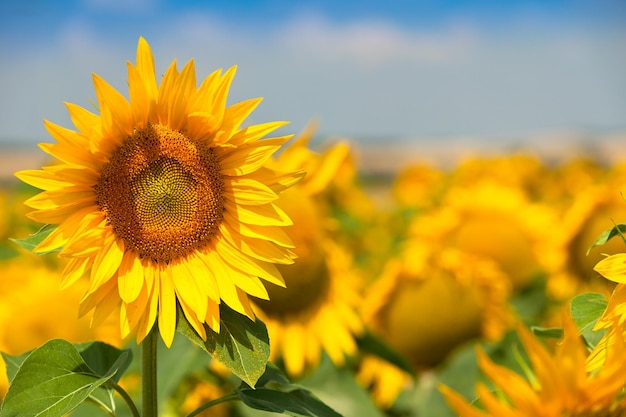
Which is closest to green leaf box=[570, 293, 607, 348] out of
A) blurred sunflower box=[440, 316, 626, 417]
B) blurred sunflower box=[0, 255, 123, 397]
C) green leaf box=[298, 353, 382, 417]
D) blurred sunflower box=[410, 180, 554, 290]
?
blurred sunflower box=[440, 316, 626, 417]

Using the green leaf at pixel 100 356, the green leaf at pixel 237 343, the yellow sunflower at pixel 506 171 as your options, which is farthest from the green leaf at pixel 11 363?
the yellow sunflower at pixel 506 171

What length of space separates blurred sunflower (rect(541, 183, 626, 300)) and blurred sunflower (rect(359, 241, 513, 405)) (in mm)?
429

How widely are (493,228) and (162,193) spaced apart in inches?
121

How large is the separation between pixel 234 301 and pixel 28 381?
331mm

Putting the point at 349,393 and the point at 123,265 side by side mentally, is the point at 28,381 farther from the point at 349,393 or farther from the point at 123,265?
the point at 349,393

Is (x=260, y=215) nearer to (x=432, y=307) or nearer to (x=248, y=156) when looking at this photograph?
(x=248, y=156)

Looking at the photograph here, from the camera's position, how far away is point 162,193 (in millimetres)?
1433

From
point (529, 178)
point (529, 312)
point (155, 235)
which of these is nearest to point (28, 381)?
point (155, 235)

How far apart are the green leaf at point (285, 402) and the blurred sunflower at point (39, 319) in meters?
1.35

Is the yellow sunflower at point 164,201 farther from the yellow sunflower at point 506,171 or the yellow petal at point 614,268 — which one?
the yellow sunflower at point 506,171

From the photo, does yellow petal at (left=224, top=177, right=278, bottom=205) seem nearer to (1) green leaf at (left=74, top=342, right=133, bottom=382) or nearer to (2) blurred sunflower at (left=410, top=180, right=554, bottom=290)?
(1) green leaf at (left=74, top=342, right=133, bottom=382)

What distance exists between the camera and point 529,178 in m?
6.65

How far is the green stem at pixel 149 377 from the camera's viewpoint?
4.45 feet

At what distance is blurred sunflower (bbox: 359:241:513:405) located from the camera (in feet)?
Answer: 11.1
